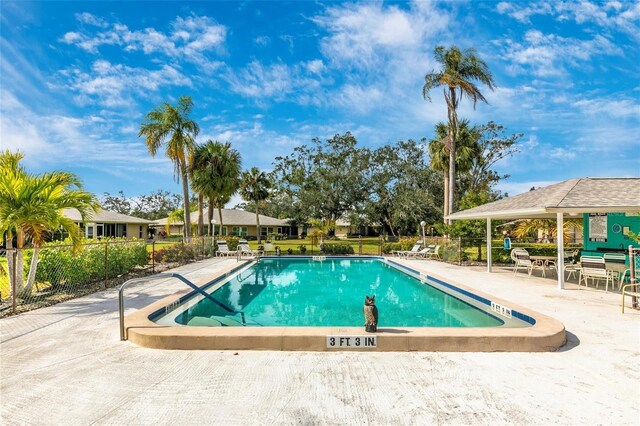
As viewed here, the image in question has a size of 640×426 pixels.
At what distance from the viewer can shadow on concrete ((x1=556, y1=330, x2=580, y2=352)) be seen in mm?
5002

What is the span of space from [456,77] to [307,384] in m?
21.8

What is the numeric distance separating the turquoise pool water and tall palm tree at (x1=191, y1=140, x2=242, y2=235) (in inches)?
514

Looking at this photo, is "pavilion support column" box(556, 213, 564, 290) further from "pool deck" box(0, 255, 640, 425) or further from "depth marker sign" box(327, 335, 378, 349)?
"depth marker sign" box(327, 335, 378, 349)

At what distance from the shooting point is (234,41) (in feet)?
56.7

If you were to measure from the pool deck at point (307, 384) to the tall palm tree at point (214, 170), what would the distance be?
21.7 metres

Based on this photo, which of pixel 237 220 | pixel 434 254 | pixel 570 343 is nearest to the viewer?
pixel 570 343

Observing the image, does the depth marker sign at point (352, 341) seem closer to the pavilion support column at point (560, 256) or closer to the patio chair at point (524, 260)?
the pavilion support column at point (560, 256)

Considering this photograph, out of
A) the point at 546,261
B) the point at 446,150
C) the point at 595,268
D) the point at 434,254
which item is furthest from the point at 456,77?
the point at 595,268

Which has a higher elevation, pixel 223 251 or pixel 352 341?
pixel 352 341

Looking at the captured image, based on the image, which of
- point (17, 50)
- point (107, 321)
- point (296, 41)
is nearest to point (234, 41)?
point (296, 41)

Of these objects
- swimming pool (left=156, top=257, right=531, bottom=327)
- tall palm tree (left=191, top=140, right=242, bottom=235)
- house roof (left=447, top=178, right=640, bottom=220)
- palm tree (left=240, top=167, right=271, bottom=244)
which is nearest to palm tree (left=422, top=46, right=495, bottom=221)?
house roof (left=447, top=178, right=640, bottom=220)

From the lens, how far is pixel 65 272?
9.23m

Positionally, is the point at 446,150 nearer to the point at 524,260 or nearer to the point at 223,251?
the point at 524,260

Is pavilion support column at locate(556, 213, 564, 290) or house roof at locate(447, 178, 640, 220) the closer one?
house roof at locate(447, 178, 640, 220)
